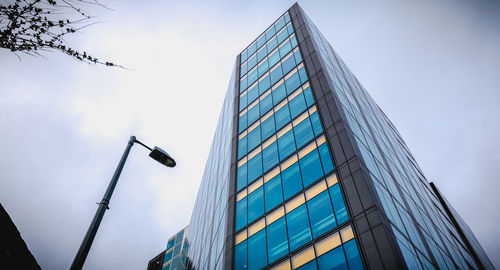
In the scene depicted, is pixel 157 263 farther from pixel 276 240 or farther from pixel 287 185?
pixel 276 240

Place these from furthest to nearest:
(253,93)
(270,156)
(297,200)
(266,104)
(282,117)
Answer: (253,93) < (266,104) < (282,117) < (270,156) < (297,200)

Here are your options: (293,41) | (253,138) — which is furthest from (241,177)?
(293,41)

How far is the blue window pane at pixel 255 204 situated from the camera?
20516 mm

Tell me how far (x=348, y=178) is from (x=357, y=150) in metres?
2.63

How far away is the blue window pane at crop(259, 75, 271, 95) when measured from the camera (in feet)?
105

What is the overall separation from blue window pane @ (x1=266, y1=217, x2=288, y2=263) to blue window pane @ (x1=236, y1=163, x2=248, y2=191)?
601 centimetres

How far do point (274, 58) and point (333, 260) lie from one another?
83.2 ft

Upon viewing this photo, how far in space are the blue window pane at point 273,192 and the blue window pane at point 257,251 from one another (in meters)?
1.99

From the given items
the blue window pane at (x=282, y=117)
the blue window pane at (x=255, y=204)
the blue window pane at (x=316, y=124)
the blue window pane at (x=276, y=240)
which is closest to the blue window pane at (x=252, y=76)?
the blue window pane at (x=282, y=117)

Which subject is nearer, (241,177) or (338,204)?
(338,204)

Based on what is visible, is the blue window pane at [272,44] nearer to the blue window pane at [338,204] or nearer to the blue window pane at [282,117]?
the blue window pane at [282,117]

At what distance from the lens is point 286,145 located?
2306 cm

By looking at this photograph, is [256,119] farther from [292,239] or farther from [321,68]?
[292,239]

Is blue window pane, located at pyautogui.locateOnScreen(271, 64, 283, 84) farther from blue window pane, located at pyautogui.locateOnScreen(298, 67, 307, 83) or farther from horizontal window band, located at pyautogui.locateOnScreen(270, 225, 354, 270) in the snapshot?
horizontal window band, located at pyautogui.locateOnScreen(270, 225, 354, 270)
